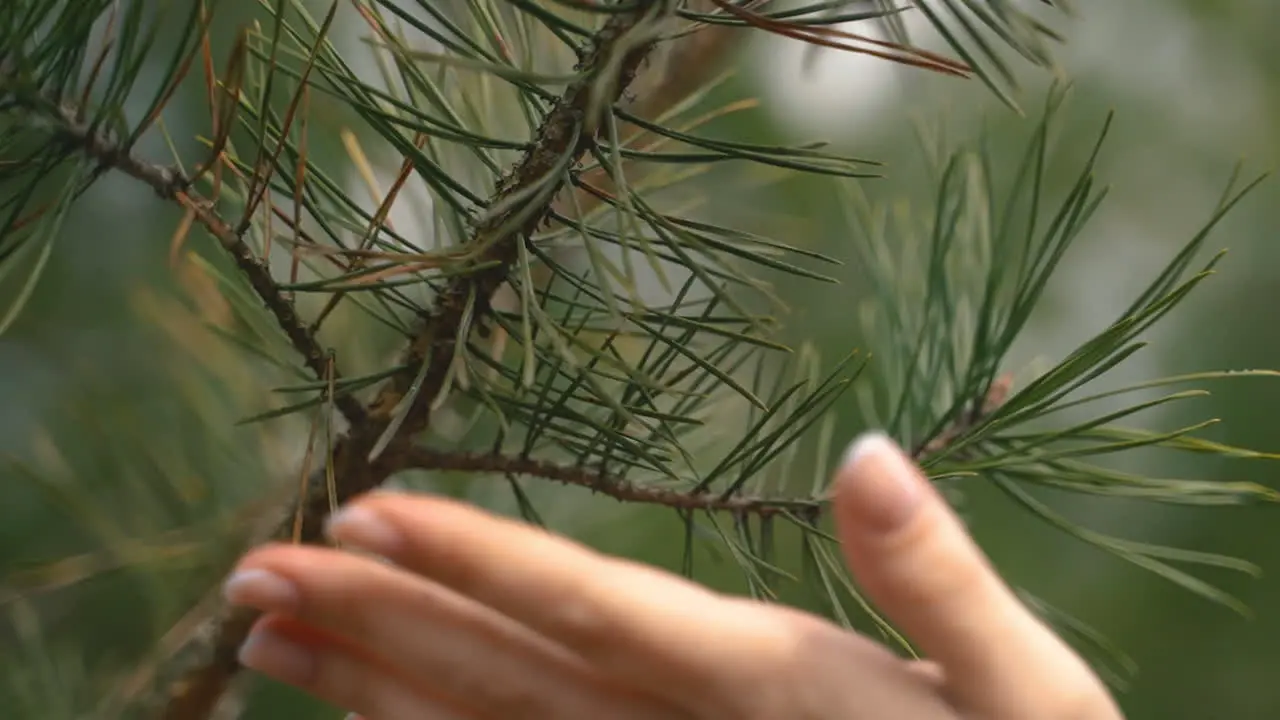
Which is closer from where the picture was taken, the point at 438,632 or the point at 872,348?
the point at 438,632

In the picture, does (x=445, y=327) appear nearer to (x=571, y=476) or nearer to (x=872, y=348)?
(x=571, y=476)

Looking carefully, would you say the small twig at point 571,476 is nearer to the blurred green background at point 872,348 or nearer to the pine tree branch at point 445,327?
the pine tree branch at point 445,327

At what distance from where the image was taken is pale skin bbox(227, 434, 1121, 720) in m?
0.09

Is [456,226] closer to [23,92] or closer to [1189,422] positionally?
[23,92]

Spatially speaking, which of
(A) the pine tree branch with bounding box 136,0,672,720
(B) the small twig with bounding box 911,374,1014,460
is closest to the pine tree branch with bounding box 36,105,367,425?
(A) the pine tree branch with bounding box 136,0,672,720

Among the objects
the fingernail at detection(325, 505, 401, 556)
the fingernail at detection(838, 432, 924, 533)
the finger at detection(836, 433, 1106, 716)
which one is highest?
the fingernail at detection(838, 432, 924, 533)

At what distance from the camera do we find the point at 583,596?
9 centimetres

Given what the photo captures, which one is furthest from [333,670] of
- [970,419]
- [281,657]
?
[970,419]

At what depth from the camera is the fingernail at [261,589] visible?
10cm

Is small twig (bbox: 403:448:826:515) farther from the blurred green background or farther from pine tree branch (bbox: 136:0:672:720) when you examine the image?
the blurred green background

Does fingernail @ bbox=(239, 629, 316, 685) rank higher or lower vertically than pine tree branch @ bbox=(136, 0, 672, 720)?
lower

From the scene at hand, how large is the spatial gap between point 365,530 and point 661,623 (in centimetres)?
3

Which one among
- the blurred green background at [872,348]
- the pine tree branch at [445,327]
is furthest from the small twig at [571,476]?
the blurred green background at [872,348]

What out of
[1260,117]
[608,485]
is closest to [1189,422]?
[1260,117]
